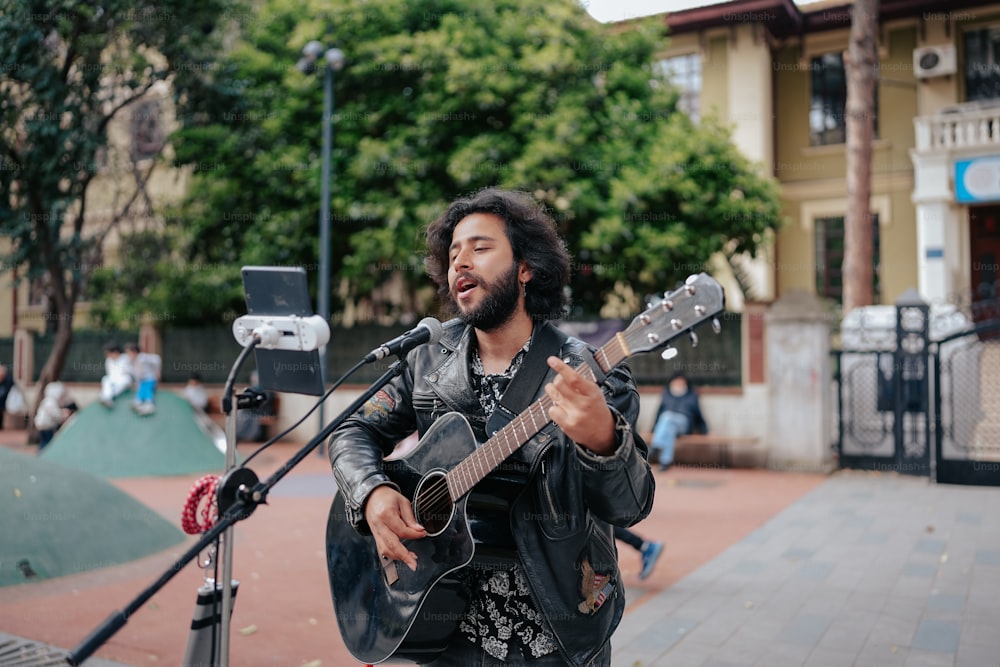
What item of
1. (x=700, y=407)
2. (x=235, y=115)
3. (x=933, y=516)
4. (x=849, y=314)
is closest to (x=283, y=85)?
(x=235, y=115)

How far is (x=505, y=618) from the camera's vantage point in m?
2.33

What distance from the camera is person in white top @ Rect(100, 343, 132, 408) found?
11.8 m

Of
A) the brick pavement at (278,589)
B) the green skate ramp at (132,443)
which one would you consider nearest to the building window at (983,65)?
Answer: the brick pavement at (278,589)

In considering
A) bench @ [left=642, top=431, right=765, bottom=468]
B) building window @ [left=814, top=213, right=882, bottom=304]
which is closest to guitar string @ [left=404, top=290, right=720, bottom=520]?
bench @ [left=642, top=431, right=765, bottom=468]

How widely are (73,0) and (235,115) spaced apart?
4074 mm

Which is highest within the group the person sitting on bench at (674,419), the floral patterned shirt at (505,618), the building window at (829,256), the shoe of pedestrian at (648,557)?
the building window at (829,256)

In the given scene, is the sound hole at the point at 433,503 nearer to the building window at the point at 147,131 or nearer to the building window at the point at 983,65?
the building window at the point at 147,131

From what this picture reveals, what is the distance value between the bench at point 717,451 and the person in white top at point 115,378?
787cm

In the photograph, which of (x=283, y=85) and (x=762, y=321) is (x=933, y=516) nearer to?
(x=762, y=321)

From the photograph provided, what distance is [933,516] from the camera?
8367 millimetres

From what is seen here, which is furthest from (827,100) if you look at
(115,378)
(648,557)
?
(648,557)

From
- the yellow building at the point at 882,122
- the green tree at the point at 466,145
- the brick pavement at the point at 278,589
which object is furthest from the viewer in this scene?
the yellow building at the point at 882,122

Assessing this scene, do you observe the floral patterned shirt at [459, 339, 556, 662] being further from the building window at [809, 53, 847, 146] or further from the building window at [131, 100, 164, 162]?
the building window at [809, 53, 847, 146]

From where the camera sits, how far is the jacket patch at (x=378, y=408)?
2672mm
